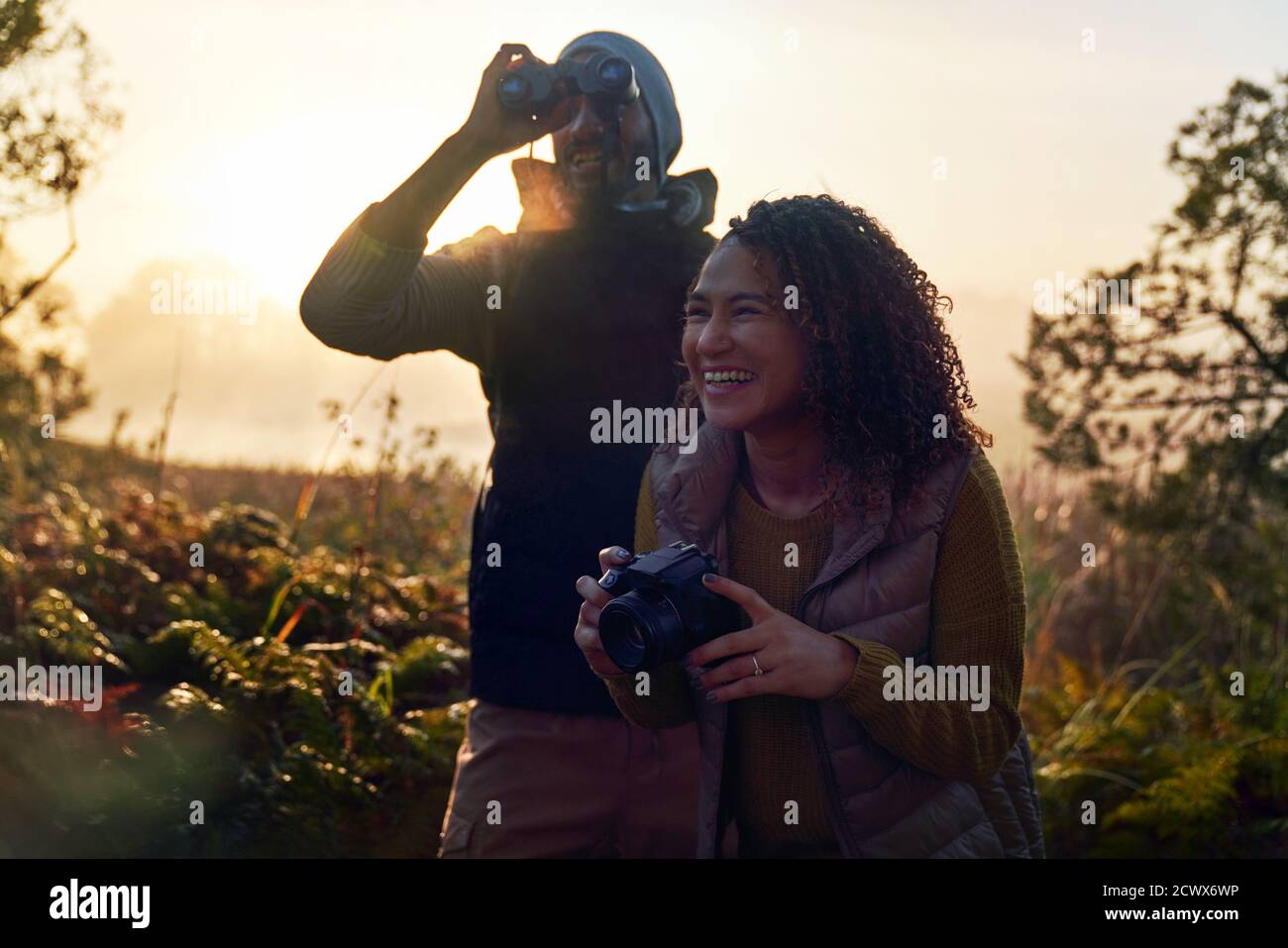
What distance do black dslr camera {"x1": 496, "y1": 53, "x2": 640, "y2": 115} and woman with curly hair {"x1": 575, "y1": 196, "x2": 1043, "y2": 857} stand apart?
702 millimetres

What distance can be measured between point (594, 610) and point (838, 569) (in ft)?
1.69

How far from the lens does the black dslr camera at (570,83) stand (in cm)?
299

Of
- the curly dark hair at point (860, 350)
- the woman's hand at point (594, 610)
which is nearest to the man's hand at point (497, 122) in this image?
the curly dark hair at point (860, 350)

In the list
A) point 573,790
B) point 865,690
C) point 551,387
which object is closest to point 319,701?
point 573,790

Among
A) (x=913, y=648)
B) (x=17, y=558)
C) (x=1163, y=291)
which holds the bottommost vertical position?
(x=913, y=648)

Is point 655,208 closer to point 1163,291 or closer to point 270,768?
point 270,768

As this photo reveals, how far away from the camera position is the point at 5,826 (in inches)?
142

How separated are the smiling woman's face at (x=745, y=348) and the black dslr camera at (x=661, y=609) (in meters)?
0.33

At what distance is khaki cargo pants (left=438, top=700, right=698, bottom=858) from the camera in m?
3.12

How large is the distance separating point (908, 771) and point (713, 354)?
98cm

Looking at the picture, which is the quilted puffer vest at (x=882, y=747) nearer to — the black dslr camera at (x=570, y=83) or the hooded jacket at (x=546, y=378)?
the hooded jacket at (x=546, y=378)

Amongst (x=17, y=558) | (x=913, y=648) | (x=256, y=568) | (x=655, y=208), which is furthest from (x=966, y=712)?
(x=17, y=558)

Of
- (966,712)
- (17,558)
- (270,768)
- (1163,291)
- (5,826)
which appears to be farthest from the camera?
(1163,291)

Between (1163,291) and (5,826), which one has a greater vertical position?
(1163,291)
